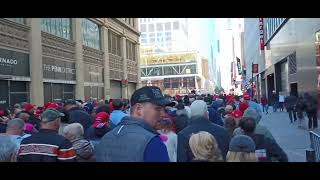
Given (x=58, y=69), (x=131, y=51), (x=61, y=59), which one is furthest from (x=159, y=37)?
(x=58, y=69)

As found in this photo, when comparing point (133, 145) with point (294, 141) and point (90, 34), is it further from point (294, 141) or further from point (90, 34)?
point (90, 34)

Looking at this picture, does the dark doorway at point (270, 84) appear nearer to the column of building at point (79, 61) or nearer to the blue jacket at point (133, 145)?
the column of building at point (79, 61)

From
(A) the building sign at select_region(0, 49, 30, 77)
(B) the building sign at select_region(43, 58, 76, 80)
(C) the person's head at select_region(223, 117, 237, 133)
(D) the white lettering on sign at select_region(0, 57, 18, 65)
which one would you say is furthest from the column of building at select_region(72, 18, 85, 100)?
(C) the person's head at select_region(223, 117, 237, 133)

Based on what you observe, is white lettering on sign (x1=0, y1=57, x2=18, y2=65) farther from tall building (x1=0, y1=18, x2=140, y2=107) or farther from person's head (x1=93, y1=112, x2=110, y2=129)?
person's head (x1=93, y1=112, x2=110, y2=129)

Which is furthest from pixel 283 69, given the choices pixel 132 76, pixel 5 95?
pixel 5 95

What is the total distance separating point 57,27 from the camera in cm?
2831

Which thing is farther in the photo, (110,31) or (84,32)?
(110,31)

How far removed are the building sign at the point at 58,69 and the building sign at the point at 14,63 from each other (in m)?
2.44

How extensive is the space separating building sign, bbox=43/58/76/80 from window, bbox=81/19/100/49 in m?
3.91

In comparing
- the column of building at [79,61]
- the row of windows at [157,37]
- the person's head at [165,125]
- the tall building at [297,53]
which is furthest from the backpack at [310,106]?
the row of windows at [157,37]

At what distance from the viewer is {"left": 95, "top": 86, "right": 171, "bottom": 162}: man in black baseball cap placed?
3066 mm
